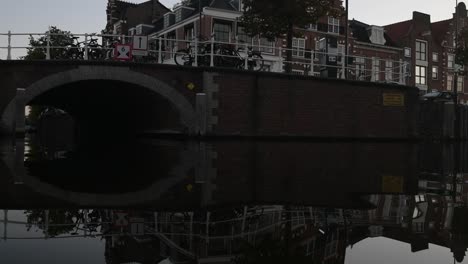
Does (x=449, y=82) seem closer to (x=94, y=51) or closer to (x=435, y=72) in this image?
(x=435, y=72)

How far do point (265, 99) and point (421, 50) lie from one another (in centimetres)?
4076

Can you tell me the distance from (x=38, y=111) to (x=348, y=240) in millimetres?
51994

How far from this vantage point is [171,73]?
1723 cm

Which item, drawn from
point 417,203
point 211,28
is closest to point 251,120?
point 417,203

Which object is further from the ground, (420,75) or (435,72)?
(435,72)

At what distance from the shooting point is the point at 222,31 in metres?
37.2

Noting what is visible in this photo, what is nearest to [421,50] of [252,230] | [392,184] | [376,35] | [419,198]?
[376,35]

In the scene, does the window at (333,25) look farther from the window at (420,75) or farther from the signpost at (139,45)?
the signpost at (139,45)

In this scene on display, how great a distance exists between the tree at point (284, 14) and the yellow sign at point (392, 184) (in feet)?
46.5

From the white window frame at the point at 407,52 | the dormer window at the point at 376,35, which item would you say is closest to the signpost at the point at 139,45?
the dormer window at the point at 376,35

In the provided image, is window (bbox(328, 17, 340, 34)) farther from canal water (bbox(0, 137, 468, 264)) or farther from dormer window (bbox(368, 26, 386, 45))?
canal water (bbox(0, 137, 468, 264))

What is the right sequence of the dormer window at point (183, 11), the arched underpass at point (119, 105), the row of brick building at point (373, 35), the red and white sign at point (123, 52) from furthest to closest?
the row of brick building at point (373, 35) < the dormer window at point (183, 11) < the arched underpass at point (119, 105) < the red and white sign at point (123, 52)

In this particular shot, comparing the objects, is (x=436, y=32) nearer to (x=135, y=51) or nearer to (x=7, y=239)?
(x=135, y=51)

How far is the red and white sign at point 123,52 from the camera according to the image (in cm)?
1727
